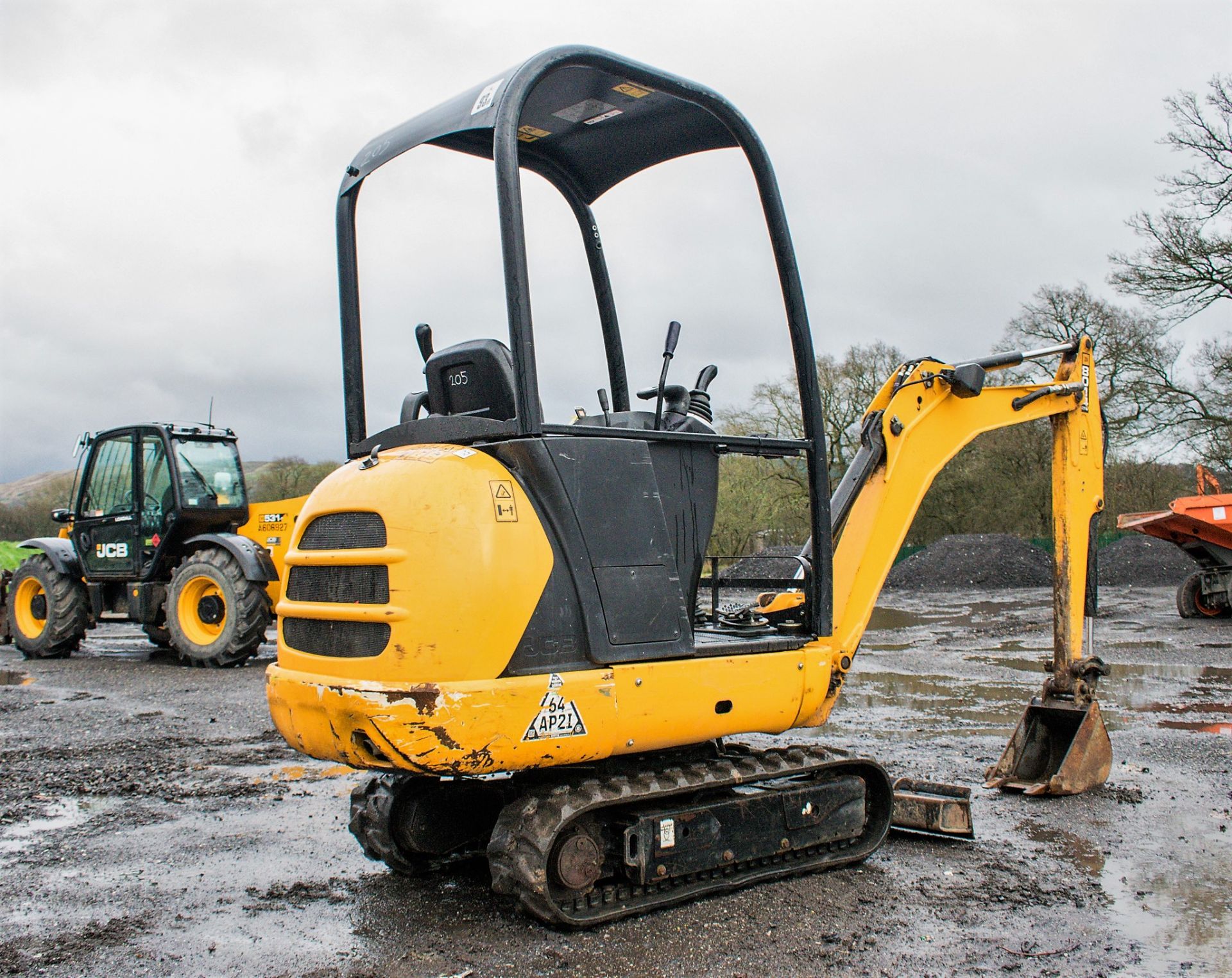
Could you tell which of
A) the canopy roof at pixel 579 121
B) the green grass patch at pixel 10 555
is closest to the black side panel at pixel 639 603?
the canopy roof at pixel 579 121

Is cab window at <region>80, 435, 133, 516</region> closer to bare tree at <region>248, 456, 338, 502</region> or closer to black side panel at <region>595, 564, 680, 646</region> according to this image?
black side panel at <region>595, 564, 680, 646</region>

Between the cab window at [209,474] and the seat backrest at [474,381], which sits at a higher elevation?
the cab window at [209,474]

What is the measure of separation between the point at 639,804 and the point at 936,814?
1557 mm

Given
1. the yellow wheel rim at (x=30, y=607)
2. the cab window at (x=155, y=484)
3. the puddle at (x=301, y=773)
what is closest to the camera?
the puddle at (x=301, y=773)

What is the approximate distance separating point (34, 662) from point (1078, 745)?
1148 cm

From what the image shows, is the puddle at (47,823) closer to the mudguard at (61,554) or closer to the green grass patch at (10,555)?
the mudguard at (61,554)

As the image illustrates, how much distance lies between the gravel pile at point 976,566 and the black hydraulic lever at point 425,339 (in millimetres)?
21565

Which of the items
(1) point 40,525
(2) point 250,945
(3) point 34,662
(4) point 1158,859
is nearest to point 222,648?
(3) point 34,662

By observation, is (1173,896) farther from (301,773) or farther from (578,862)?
(301,773)

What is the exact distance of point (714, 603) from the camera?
16.6 feet

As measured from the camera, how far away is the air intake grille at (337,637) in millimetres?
3590

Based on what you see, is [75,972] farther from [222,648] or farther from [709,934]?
[222,648]

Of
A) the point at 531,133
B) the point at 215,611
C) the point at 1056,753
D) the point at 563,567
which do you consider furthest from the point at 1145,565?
the point at 563,567

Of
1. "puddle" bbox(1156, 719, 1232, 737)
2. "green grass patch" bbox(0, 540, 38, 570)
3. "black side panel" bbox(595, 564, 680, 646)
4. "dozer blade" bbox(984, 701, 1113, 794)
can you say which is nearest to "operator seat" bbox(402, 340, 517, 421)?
"black side panel" bbox(595, 564, 680, 646)
